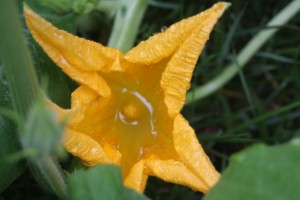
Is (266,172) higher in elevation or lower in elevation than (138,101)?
higher

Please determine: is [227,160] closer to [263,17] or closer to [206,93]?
[206,93]

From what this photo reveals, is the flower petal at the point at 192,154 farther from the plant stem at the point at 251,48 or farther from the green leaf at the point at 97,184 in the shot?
the plant stem at the point at 251,48

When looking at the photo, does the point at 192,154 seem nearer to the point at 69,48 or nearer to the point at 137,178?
the point at 137,178

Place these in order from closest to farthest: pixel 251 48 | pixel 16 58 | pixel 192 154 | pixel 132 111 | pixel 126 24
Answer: pixel 16 58
pixel 192 154
pixel 132 111
pixel 126 24
pixel 251 48

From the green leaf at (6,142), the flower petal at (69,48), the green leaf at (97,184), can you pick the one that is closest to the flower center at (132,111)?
the flower petal at (69,48)

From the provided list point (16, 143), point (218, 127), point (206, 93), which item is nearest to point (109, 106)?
point (16, 143)

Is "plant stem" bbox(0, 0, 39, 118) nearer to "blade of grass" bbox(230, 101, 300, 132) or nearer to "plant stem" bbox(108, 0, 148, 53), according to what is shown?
"plant stem" bbox(108, 0, 148, 53)

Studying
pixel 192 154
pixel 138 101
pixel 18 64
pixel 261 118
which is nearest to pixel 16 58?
pixel 18 64
